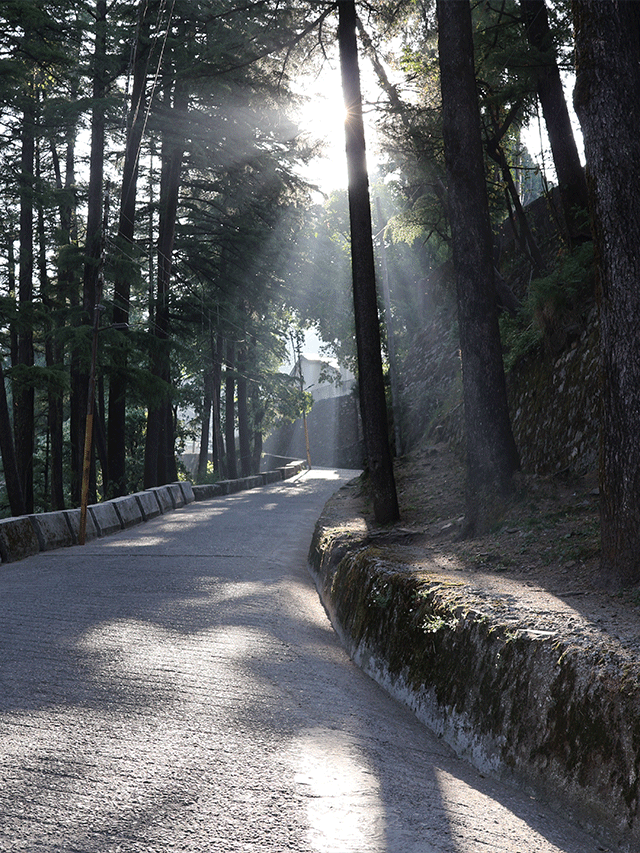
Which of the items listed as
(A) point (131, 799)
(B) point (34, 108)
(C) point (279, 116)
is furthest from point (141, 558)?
(B) point (34, 108)

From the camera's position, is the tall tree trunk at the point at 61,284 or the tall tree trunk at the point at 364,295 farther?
the tall tree trunk at the point at 61,284

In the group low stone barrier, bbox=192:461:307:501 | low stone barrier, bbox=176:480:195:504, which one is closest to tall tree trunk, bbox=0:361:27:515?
low stone barrier, bbox=176:480:195:504

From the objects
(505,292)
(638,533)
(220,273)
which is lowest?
(638,533)

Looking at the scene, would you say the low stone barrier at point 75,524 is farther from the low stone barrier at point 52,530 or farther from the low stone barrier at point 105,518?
the low stone barrier at point 105,518

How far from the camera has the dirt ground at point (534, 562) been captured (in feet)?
14.1

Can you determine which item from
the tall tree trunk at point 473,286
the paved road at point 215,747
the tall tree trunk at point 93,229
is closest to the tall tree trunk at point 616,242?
the paved road at point 215,747

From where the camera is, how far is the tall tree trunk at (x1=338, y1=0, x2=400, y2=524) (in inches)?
445

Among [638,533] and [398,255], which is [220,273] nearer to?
[398,255]

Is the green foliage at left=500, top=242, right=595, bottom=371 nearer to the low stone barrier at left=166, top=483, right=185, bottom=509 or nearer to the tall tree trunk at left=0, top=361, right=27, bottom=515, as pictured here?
the tall tree trunk at left=0, top=361, right=27, bottom=515

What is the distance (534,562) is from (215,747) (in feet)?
12.3

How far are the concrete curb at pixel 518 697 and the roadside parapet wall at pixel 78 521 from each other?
26.0ft

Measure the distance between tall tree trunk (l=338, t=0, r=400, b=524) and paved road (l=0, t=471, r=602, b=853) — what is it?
3645mm

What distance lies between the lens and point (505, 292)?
15.2 m

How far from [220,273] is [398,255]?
18.4 m
